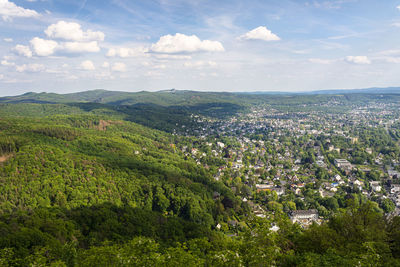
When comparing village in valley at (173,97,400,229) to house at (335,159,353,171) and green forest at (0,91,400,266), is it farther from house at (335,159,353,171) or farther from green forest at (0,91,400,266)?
green forest at (0,91,400,266)

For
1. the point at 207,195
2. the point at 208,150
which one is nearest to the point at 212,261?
the point at 207,195

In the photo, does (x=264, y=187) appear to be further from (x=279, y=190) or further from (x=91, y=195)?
(x=91, y=195)

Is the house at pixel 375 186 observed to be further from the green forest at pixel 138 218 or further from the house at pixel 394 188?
the green forest at pixel 138 218

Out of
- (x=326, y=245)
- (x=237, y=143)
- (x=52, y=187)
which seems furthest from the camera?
(x=237, y=143)

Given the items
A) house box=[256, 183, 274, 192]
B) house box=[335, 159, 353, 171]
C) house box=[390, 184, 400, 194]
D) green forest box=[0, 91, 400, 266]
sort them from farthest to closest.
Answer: house box=[335, 159, 353, 171] < house box=[256, 183, 274, 192] < house box=[390, 184, 400, 194] < green forest box=[0, 91, 400, 266]

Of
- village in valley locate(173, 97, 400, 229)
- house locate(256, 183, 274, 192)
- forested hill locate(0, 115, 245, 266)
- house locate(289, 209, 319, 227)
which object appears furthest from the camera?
house locate(256, 183, 274, 192)

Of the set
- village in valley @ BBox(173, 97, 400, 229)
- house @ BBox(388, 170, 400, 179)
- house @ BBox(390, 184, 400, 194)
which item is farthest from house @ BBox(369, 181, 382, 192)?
house @ BBox(388, 170, 400, 179)

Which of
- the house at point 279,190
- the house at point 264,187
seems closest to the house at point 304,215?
the house at point 279,190

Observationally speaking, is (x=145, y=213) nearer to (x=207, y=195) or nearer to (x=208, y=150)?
(x=207, y=195)
